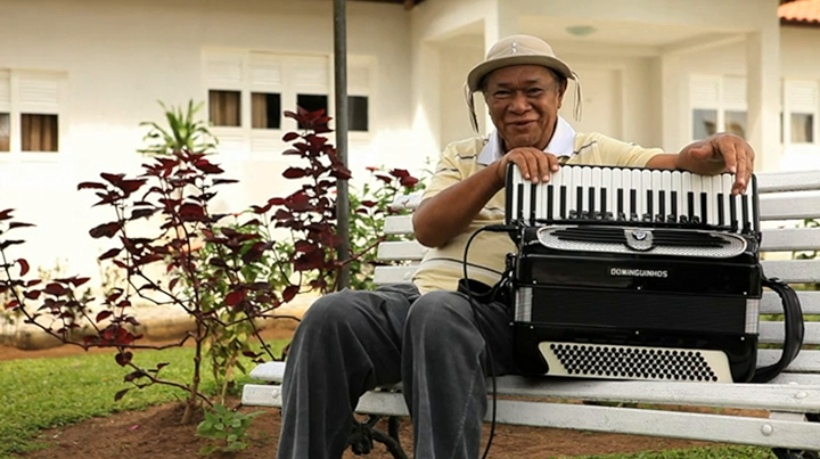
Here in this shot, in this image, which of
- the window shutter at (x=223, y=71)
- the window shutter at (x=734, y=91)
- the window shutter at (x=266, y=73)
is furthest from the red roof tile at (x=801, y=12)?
the window shutter at (x=223, y=71)

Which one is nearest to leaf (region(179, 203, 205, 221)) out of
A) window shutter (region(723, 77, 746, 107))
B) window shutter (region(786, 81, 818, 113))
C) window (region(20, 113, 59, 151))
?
window (region(20, 113, 59, 151))

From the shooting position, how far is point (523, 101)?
10.5ft

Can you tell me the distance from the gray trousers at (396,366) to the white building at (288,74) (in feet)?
26.5

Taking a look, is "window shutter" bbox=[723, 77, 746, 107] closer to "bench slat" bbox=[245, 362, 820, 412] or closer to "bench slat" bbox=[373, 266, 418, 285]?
"bench slat" bbox=[373, 266, 418, 285]

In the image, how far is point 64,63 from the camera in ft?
35.9

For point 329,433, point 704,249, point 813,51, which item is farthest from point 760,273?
point 813,51

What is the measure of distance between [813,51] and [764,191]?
38.3 feet

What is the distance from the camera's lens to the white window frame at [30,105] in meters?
10.9

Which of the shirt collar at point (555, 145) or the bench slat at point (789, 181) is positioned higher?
the shirt collar at point (555, 145)

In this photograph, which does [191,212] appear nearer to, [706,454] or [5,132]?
[706,454]

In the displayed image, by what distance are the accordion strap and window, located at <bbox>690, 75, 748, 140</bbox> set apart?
437 inches

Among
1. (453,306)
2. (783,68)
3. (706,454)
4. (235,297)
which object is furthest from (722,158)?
(783,68)

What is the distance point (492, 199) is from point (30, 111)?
349 inches

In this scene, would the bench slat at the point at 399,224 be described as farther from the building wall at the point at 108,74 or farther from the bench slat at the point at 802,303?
the building wall at the point at 108,74
